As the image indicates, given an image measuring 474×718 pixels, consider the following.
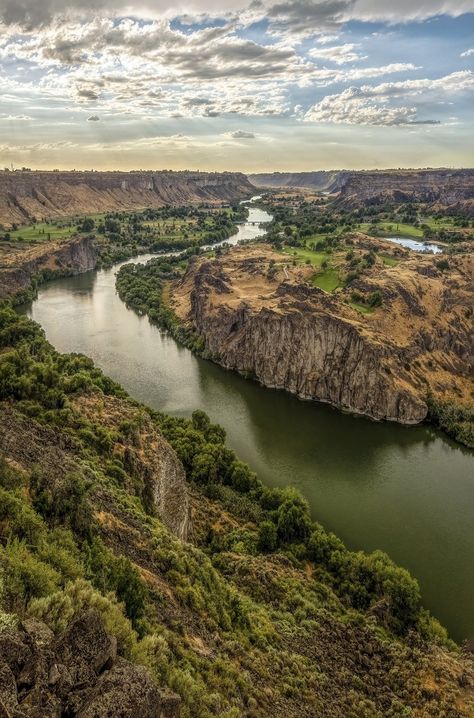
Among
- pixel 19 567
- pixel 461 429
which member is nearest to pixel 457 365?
pixel 461 429

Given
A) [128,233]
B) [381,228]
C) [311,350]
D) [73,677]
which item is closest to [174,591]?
[73,677]

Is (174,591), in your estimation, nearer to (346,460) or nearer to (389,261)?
(346,460)

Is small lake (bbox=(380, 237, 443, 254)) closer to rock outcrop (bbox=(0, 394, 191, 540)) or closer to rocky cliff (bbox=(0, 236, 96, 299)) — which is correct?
rocky cliff (bbox=(0, 236, 96, 299))

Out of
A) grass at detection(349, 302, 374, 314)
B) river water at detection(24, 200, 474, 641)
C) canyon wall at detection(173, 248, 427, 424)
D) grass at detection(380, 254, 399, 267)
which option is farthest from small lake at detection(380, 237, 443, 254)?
river water at detection(24, 200, 474, 641)

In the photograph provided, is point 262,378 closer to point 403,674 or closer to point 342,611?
point 342,611

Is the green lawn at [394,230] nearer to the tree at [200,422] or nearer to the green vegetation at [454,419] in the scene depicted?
the green vegetation at [454,419]

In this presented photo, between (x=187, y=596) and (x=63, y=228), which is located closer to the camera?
(x=187, y=596)
